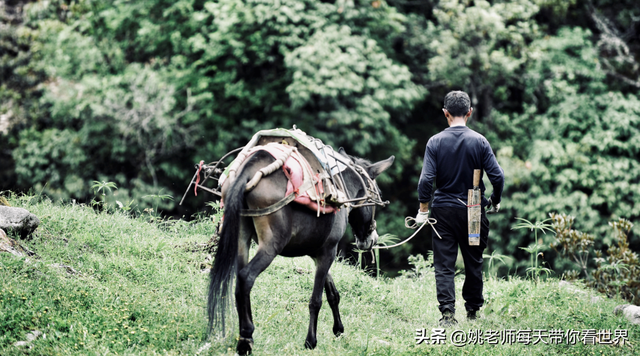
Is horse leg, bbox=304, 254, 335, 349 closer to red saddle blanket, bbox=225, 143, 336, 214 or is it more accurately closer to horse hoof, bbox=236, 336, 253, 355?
red saddle blanket, bbox=225, 143, 336, 214

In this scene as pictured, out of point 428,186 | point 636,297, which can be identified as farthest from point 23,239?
point 636,297

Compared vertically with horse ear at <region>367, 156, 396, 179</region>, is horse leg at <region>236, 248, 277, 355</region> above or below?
below

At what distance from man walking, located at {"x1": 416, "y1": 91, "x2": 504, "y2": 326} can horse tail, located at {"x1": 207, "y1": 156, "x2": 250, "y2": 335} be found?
1.86 metres

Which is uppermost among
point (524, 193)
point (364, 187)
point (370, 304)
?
point (364, 187)

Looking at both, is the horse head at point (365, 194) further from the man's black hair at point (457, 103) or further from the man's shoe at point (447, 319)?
the man's shoe at point (447, 319)

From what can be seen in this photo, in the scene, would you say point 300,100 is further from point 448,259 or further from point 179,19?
point 448,259

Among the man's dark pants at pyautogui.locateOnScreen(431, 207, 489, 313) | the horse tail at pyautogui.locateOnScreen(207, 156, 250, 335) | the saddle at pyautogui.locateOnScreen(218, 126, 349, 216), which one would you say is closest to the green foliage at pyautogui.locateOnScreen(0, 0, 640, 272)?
the man's dark pants at pyautogui.locateOnScreen(431, 207, 489, 313)

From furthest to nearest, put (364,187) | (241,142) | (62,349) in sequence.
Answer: (241,142) → (364,187) → (62,349)

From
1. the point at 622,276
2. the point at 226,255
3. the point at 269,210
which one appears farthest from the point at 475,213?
the point at 622,276

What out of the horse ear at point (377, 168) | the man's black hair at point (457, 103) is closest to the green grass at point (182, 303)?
the horse ear at point (377, 168)

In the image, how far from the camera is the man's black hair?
5195 mm

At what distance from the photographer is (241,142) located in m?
14.3

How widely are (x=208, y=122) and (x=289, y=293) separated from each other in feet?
30.0

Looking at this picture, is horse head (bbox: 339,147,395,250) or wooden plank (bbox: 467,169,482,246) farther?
horse head (bbox: 339,147,395,250)
